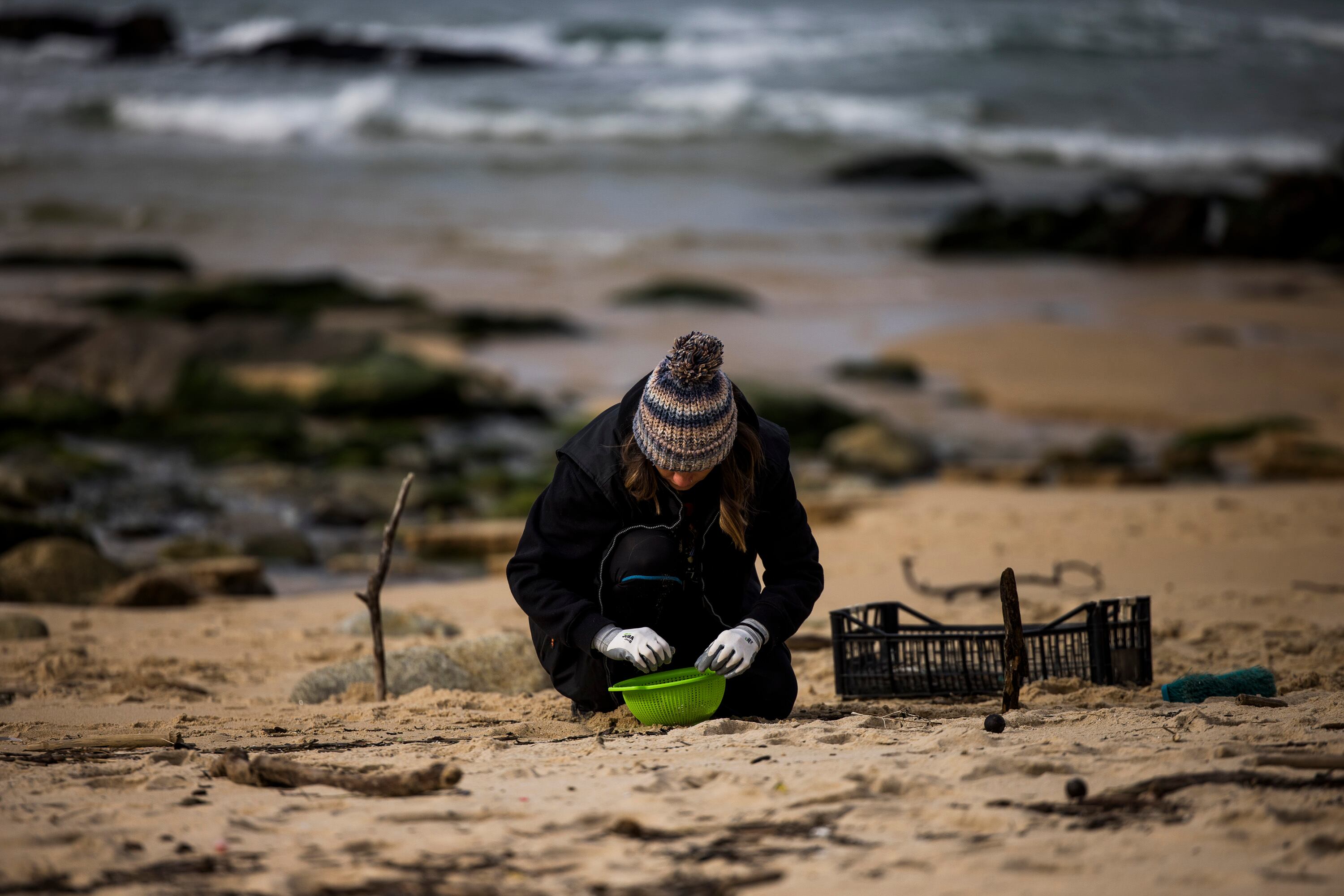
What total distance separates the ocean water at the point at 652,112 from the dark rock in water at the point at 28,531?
49.1 feet

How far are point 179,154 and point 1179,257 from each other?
21.4 meters

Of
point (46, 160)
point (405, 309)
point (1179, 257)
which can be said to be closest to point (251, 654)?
point (405, 309)

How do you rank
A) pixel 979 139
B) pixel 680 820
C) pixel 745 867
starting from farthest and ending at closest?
pixel 979 139 < pixel 680 820 < pixel 745 867

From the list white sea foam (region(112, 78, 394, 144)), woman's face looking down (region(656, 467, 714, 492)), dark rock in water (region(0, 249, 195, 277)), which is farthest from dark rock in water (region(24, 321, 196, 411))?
white sea foam (region(112, 78, 394, 144))

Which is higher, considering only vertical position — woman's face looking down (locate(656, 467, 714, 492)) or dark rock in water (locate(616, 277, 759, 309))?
dark rock in water (locate(616, 277, 759, 309))

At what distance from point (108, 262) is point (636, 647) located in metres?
18.3

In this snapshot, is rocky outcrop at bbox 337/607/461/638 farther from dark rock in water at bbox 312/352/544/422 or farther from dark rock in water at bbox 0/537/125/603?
dark rock in water at bbox 312/352/544/422

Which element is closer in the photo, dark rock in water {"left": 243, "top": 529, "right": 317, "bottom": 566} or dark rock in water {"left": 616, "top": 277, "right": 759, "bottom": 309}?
dark rock in water {"left": 243, "top": 529, "right": 317, "bottom": 566}

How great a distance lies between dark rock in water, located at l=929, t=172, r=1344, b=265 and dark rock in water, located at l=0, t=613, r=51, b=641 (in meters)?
18.6

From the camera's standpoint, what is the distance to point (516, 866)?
2623 millimetres

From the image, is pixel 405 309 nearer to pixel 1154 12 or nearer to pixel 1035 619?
pixel 1035 619

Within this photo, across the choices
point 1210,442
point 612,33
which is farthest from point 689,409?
point 612,33

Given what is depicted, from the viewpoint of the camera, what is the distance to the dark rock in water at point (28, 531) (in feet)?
23.2

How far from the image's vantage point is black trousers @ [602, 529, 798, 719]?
152 inches
